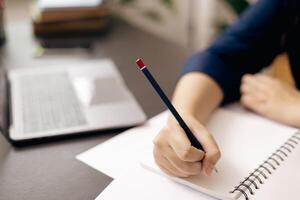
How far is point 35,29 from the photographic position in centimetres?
131

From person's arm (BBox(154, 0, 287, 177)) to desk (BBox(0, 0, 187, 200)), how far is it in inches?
3.5

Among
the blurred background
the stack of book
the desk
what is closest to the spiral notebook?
the desk

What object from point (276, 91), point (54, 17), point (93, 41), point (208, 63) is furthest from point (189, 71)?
point (54, 17)

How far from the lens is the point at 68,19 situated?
1.32m

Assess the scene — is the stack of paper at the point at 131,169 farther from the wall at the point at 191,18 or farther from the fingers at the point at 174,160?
the wall at the point at 191,18

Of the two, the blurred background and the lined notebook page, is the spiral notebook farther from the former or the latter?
the blurred background

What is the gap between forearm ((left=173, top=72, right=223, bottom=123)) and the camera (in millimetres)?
801

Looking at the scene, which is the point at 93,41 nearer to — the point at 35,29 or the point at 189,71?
the point at 35,29

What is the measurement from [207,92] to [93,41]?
52cm

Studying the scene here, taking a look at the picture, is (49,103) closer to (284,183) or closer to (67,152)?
(67,152)

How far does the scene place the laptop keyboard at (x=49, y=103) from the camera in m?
0.80

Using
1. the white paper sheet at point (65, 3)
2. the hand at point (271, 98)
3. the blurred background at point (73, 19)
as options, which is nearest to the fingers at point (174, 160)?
the hand at point (271, 98)

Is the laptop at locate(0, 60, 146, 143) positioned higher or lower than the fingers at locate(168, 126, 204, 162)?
higher

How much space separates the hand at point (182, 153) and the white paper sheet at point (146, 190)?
21 millimetres
